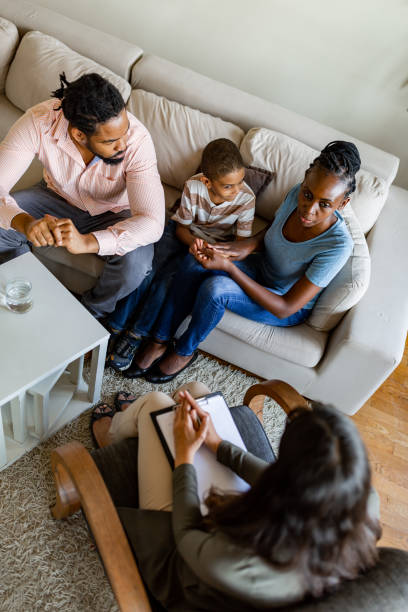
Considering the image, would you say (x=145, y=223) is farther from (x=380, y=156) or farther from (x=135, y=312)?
(x=380, y=156)

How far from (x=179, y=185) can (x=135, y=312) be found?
680mm

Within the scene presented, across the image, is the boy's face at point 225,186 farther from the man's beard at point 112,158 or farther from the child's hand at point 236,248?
the man's beard at point 112,158

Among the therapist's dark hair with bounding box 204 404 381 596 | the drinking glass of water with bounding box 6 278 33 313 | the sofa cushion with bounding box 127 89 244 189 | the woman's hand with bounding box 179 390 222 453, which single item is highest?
the therapist's dark hair with bounding box 204 404 381 596

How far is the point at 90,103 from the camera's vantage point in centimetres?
136

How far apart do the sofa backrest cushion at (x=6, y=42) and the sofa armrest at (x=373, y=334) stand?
6.50ft

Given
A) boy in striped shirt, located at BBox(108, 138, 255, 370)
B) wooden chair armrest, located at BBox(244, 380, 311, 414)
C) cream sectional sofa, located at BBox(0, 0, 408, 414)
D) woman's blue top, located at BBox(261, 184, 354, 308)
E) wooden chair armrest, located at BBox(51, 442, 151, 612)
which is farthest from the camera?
boy in striped shirt, located at BBox(108, 138, 255, 370)

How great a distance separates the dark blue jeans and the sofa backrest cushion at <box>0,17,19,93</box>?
121 cm

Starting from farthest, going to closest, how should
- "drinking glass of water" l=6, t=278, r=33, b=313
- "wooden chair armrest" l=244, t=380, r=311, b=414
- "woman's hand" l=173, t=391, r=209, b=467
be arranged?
1. "drinking glass of water" l=6, t=278, r=33, b=313
2. "wooden chair armrest" l=244, t=380, r=311, b=414
3. "woman's hand" l=173, t=391, r=209, b=467

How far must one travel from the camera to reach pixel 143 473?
110 cm

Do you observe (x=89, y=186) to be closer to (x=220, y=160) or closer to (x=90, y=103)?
(x=90, y=103)

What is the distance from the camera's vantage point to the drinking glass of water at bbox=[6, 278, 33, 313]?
135cm

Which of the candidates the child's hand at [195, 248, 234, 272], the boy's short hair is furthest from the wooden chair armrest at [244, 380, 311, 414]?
the boy's short hair

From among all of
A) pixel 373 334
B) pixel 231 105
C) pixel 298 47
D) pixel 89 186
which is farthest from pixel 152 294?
pixel 298 47

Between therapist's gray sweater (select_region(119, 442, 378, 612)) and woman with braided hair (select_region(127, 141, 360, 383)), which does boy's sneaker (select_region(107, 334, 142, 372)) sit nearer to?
woman with braided hair (select_region(127, 141, 360, 383))
